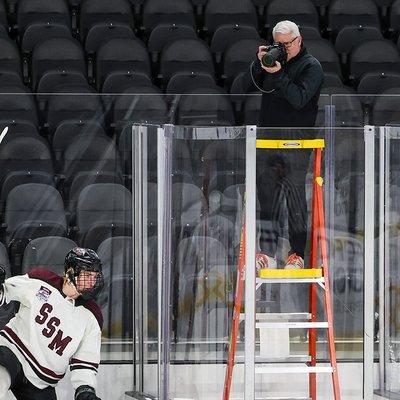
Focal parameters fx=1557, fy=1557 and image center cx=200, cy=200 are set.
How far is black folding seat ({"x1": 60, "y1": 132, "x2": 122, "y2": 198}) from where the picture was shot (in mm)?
6320

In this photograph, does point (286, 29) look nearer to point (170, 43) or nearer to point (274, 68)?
point (274, 68)

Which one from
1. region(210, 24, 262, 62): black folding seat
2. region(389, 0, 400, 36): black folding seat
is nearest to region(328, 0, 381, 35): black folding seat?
region(389, 0, 400, 36): black folding seat

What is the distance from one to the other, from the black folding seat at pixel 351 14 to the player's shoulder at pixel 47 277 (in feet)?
11.4

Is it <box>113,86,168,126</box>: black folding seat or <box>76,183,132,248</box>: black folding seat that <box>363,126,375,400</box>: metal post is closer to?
<box>113,86,168,126</box>: black folding seat

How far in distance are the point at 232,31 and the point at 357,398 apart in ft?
10.4

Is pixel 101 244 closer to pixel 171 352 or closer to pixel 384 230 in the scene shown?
pixel 171 352

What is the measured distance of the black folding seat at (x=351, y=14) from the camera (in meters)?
8.91

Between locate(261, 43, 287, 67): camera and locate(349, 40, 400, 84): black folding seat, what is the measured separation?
2.48 metres

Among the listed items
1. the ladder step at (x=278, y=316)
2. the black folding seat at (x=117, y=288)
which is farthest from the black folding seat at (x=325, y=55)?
the ladder step at (x=278, y=316)

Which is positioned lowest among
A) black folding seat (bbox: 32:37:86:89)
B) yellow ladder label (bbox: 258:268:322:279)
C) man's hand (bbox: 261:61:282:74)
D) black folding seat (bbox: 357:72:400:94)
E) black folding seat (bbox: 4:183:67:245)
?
yellow ladder label (bbox: 258:268:322:279)

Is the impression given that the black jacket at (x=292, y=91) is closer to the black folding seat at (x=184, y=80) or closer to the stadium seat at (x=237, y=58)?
the black folding seat at (x=184, y=80)

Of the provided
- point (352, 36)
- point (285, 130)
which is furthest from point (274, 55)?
point (352, 36)

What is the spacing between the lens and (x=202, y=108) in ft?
20.8

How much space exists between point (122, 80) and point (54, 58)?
49 cm
